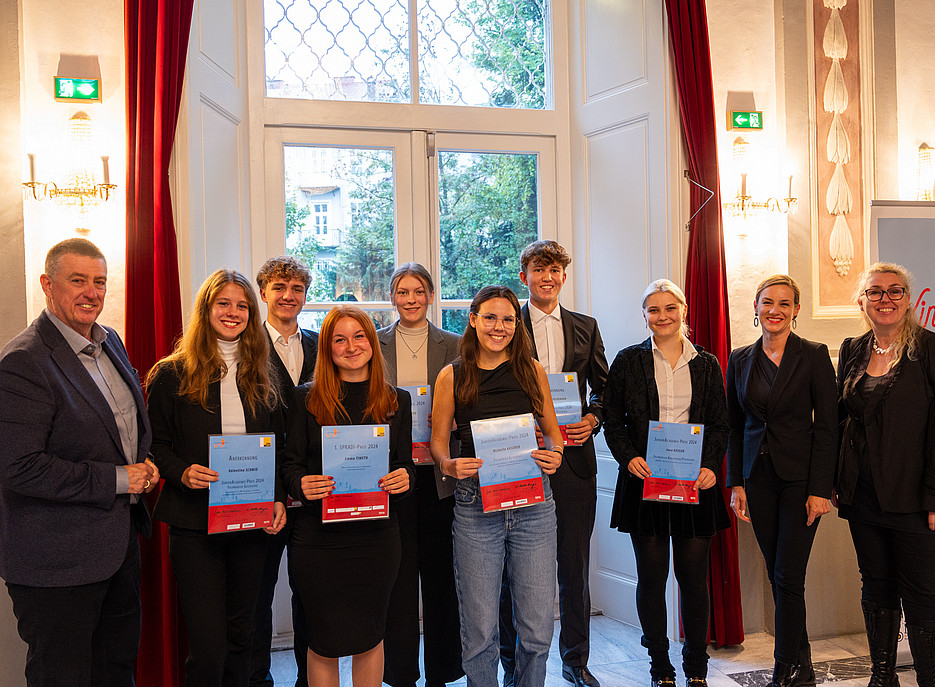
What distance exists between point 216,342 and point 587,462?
1.64 m

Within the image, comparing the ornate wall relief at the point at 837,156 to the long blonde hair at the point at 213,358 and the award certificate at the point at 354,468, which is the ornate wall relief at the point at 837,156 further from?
the long blonde hair at the point at 213,358

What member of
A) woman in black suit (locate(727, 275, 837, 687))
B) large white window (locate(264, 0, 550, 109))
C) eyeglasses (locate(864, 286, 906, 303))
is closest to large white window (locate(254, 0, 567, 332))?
large white window (locate(264, 0, 550, 109))

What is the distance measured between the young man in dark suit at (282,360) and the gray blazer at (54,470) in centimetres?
73

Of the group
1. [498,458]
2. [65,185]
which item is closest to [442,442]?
[498,458]

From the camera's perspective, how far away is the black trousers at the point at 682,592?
304 cm

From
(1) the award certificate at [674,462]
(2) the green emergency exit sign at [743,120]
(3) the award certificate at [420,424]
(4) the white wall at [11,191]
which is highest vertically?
(2) the green emergency exit sign at [743,120]

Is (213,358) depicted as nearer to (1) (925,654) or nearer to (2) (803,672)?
(2) (803,672)

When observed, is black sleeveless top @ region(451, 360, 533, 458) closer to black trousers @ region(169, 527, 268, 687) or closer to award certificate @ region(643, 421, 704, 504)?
award certificate @ region(643, 421, 704, 504)

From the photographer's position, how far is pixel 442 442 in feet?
8.95

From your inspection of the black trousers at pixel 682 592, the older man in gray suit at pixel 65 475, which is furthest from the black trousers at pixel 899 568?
the older man in gray suit at pixel 65 475

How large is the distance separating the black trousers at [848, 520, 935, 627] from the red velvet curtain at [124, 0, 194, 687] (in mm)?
3008

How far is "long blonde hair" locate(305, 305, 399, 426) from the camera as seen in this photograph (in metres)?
2.54

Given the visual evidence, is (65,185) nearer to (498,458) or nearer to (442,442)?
(442,442)

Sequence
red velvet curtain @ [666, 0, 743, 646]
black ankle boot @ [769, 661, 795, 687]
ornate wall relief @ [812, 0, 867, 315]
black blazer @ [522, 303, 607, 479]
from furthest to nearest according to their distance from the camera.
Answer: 1. ornate wall relief @ [812, 0, 867, 315]
2. red velvet curtain @ [666, 0, 743, 646]
3. black blazer @ [522, 303, 607, 479]
4. black ankle boot @ [769, 661, 795, 687]
